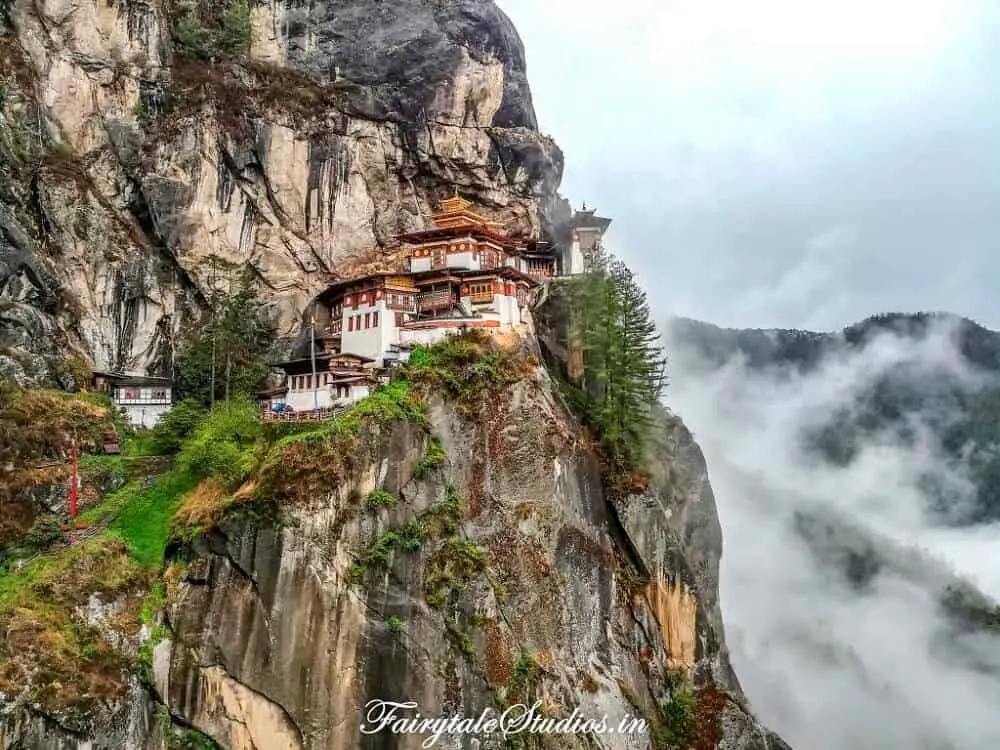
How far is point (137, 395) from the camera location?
42469 millimetres

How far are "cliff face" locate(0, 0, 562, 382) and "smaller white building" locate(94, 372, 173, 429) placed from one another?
269 cm

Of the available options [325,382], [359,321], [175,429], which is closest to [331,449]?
[325,382]

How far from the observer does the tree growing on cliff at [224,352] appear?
140 feet

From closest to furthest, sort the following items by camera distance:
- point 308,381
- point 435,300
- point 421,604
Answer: point 421,604, point 308,381, point 435,300

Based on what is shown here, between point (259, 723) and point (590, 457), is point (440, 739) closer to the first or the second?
point (259, 723)

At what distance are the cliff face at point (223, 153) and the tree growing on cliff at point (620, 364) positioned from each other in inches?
539

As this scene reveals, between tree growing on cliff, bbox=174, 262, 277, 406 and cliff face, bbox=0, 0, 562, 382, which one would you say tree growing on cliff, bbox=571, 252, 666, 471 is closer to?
cliff face, bbox=0, 0, 562, 382

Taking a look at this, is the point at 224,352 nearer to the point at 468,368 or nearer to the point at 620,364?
the point at 468,368

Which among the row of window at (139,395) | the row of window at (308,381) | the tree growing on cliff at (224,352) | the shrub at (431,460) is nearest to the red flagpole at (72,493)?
the tree growing on cliff at (224,352)

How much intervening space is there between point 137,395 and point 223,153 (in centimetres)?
1645

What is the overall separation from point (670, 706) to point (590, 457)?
40.8 ft

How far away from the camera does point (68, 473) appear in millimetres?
33906

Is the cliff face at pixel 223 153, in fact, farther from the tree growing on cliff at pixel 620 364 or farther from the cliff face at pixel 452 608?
the cliff face at pixel 452 608

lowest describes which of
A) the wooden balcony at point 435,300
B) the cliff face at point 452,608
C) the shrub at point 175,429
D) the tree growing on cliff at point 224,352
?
the cliff face at point 452,608
